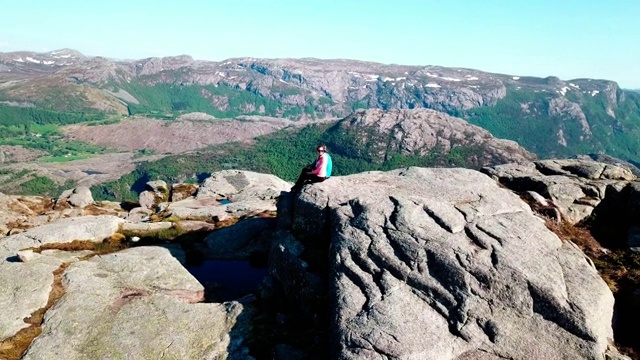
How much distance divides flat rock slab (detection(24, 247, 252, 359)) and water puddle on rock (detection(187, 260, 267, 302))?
99 centimetres

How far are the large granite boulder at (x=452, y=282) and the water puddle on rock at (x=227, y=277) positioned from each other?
Result: 4.60 meters

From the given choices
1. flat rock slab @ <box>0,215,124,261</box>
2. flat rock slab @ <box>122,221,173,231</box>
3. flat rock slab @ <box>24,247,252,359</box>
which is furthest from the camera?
flat rock slab @ <box>122,221,173,231</box>

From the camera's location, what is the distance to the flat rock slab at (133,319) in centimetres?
2267

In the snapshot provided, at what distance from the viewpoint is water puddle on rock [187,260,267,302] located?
29.1 meters

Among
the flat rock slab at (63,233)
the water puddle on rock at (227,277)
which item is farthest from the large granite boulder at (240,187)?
the water puddle on rock at (227,277)

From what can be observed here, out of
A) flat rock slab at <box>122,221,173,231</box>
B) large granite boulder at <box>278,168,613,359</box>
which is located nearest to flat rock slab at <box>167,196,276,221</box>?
flat rock slab at <box>122,221,173,231</box>

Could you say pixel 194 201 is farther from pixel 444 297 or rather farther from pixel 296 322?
pixel 444 297

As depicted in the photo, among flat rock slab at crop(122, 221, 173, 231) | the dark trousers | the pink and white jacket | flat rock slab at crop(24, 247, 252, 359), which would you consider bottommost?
flat rock slab at crop(122, 221, 173, 231)

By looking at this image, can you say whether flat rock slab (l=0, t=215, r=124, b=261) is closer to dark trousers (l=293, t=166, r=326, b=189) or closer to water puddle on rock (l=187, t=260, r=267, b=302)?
water puddle on rock (l=187, t=260, r=267, b=302)

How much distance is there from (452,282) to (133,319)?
18.3 metres

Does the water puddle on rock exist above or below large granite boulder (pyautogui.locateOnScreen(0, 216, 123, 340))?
below

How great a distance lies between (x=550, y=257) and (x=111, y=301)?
86.0ft

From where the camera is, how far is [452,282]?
21906 mm

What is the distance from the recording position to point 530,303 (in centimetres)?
2075
